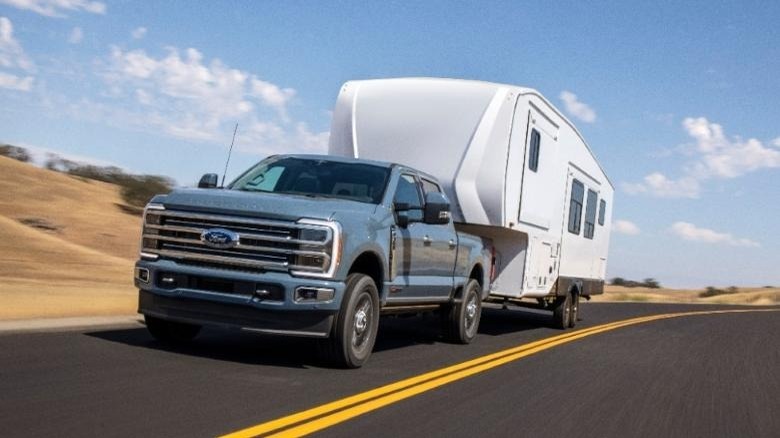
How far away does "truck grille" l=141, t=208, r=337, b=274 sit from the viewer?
29.7ft

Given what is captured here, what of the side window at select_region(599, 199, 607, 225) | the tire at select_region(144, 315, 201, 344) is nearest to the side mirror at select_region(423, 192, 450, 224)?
the tire at select_region(144, 315, 201, 344)

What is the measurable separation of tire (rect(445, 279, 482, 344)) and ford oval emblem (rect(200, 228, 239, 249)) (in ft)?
15.2

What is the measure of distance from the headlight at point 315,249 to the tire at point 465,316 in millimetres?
4310

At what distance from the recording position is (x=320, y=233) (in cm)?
908

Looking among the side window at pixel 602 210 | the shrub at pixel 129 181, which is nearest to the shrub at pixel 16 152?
the shrub at pixel 129 181

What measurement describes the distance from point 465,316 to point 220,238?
5043 millimetres

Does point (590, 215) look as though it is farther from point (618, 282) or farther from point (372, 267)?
point (618, 282)

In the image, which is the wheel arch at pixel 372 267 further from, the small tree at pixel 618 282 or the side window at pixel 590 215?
the small tree at pixel 618 282

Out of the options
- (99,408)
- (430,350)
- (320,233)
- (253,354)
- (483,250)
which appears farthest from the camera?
(483,250)

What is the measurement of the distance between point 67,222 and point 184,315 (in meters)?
20.4

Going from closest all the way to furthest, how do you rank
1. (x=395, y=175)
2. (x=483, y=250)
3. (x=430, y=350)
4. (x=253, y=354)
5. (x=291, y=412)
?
(x=291, y=412) < (x=253, y=354) < (x=395, y=175) < (x=430, y=350) < (x=483, y=250)

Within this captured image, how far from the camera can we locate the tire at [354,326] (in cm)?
939

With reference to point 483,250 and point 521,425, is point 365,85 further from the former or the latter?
point 521,425

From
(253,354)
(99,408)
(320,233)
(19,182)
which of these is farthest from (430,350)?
(19,182)
